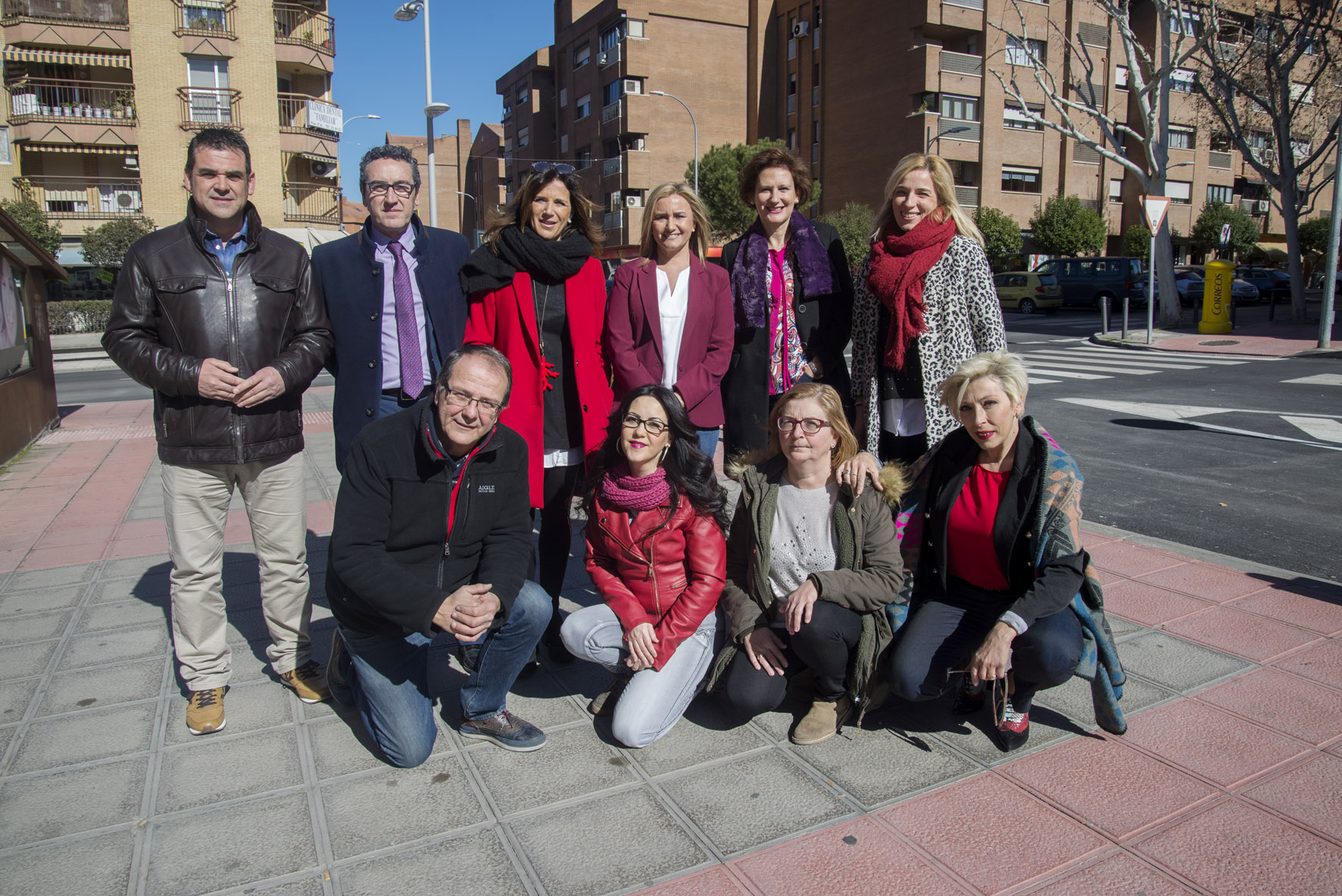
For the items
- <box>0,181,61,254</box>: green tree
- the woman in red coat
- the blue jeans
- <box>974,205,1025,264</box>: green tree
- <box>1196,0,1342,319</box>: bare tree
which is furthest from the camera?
<box>974,205,1025,264</box>: green tree

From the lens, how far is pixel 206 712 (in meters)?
3.17

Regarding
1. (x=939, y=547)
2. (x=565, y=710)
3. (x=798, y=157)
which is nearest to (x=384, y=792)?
(x=565, y=710)

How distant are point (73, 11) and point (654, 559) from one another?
40.3 m

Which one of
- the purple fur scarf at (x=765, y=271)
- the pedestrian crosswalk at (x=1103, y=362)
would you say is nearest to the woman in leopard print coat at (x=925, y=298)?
the purple fur scarf at (x=765, y=271)

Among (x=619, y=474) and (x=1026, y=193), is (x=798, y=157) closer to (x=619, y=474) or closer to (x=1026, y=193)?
(x=619, y=474)

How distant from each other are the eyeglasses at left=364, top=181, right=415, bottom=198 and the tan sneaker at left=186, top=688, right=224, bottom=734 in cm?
198

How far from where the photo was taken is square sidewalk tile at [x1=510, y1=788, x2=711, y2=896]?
2.31 meters

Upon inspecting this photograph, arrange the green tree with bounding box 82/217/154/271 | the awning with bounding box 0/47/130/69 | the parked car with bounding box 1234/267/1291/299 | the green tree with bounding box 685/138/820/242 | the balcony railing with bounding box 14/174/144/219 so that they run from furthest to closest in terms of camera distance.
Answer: the green tree with bounding box 685/138/820/242
the balcony railing with bounding box 14/174/144/219
the awning with bounding box 0/47/130/69
the parked car with bounding box 1234/267/1291/299
the green tree with bounding box 82/217/154/271

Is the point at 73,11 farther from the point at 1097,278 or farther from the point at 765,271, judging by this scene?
the point at 765,271

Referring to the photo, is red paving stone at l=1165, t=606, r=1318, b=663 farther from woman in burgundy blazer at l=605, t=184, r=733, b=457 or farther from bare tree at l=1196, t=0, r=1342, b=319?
bare tree at l=1196, t=0, r=1342, b=319

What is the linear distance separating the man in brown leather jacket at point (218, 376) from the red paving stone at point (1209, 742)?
304 centimetres

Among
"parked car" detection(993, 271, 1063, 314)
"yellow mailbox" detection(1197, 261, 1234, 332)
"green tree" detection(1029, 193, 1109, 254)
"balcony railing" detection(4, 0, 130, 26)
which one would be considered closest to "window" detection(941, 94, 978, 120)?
"green tree" detection(1029, 193, 1109, 254)

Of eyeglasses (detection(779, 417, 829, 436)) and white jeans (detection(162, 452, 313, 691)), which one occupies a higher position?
eyeglasses (detection(779, 417, 829, 436))

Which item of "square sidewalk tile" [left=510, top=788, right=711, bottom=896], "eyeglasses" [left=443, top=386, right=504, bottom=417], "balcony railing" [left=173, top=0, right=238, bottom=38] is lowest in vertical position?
"square sidewalk tile" [left=510, top=788, right=711, bottom=896]
